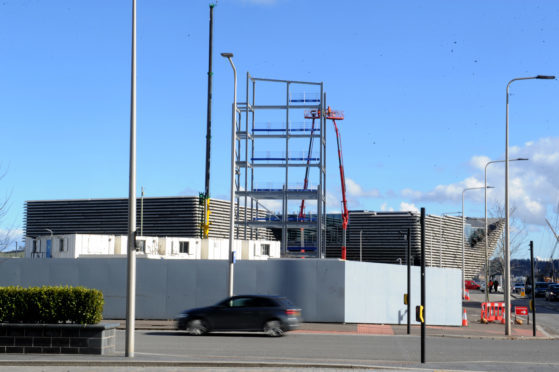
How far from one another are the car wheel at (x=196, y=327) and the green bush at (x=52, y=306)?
7212 millimetres

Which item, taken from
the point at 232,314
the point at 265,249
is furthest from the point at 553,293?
the point at 232,314

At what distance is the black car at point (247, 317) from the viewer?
2545 centimetres

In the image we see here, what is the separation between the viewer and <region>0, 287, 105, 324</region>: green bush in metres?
18.5

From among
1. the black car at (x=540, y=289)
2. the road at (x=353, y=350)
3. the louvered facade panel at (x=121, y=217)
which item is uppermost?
the louvered facade panel at (x=121, y=217)

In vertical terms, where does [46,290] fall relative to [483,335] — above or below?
above

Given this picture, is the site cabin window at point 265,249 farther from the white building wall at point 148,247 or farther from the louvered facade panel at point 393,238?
the louvered facade panel at point 393,238

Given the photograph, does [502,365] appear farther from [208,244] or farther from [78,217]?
[78,217]

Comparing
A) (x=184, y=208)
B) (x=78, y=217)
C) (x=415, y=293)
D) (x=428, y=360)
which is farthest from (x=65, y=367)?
(x=78, y=217)

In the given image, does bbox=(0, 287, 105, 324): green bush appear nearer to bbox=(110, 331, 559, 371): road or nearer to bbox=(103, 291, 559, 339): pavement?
bbox=(110, 331, 559, 371): road

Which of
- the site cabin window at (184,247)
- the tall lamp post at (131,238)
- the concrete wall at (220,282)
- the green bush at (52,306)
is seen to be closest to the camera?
the tall lamp post at (131,238)

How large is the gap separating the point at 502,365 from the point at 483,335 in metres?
12.3

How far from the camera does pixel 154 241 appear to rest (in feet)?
173

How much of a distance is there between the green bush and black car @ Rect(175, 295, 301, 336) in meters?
7.29

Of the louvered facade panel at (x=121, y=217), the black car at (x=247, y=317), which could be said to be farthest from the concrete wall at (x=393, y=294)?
the louvered facade panel at (x=121, y=217)
